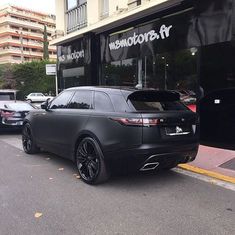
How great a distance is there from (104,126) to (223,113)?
14.3ft

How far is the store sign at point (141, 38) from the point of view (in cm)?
1018

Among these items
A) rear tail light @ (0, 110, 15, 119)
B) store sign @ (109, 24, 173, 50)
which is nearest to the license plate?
store sign @ (109, 24, 173, 50)

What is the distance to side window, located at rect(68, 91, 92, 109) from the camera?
20.1 feet

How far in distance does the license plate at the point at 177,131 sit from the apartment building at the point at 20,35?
254 ft

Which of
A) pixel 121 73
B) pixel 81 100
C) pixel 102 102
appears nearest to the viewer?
pixel 102 102

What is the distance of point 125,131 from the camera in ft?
16.5

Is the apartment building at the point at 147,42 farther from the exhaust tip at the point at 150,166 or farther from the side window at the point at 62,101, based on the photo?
the exhaust tip at the point at 150,166

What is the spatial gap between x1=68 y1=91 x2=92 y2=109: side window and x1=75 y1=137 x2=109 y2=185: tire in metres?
0.73

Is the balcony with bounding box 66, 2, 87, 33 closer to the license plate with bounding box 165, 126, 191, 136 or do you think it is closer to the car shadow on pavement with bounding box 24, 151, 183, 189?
the car shadow on pavement with bounding box 24, 151, 183, 189

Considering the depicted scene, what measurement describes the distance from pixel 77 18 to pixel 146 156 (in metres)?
11.4

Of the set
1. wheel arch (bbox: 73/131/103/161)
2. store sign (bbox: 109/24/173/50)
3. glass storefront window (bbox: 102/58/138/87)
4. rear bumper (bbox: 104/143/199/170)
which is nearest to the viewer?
rear bumper (bbox: 104/143/199/170)

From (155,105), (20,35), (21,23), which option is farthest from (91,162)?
(21,23)

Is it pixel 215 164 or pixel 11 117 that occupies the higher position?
pixel 11 117

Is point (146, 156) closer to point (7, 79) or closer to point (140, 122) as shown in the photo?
point (140, 122)
